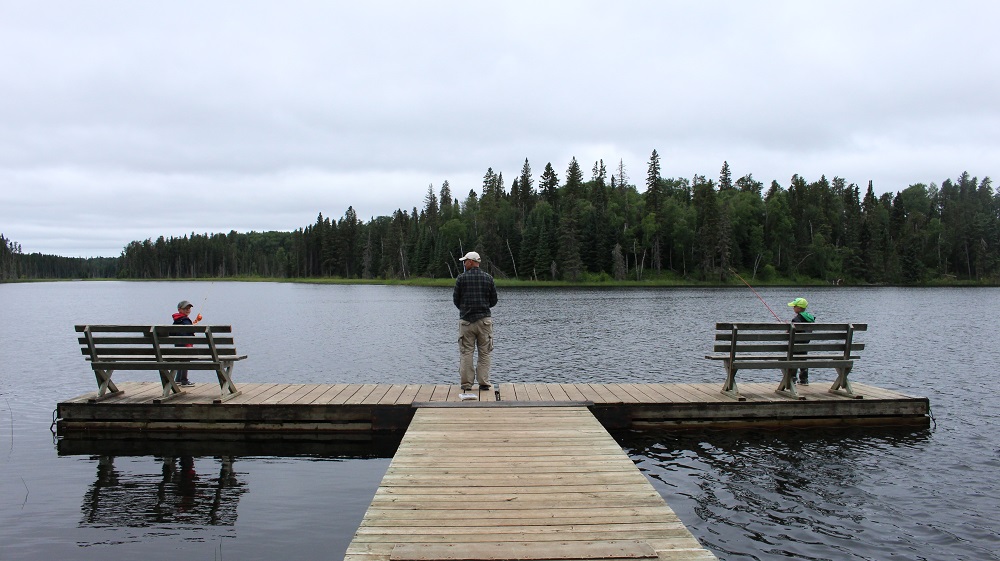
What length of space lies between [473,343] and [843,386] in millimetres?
6563

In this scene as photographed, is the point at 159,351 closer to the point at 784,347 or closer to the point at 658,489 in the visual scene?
the point at 658,489

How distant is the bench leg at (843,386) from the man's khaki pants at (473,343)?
607 cm

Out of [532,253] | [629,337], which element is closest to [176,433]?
[629,337]

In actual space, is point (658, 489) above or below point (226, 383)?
below

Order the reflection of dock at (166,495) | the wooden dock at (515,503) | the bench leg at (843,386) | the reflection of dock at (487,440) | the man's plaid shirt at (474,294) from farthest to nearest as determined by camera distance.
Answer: the bench leg at (843,386), the man's plaid shirt at (474,294), the reflection of dock at (166,495), the reflection of dock at (487,440), the wooden dock at (515,503)

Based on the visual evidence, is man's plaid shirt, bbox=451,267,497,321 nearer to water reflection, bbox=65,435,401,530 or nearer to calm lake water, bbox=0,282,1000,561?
water reflection, bbox=65,435,401,530

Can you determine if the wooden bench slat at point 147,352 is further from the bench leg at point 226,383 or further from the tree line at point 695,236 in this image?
the tree line at point 695,236

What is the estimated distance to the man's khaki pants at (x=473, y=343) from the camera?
35.1 ft

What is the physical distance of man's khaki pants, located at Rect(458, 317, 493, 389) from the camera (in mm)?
10695

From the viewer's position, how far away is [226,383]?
36.1ft

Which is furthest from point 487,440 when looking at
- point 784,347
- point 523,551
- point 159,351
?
point 159,351

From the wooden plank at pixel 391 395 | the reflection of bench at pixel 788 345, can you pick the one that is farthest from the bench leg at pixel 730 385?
the wooden plank at pixel 391 395

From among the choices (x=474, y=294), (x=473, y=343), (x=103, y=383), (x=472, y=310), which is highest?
(x=474, y=294)

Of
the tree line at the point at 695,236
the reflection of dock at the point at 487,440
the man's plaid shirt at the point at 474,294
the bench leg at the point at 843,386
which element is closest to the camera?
the reflection of dock at the point at 487,440
